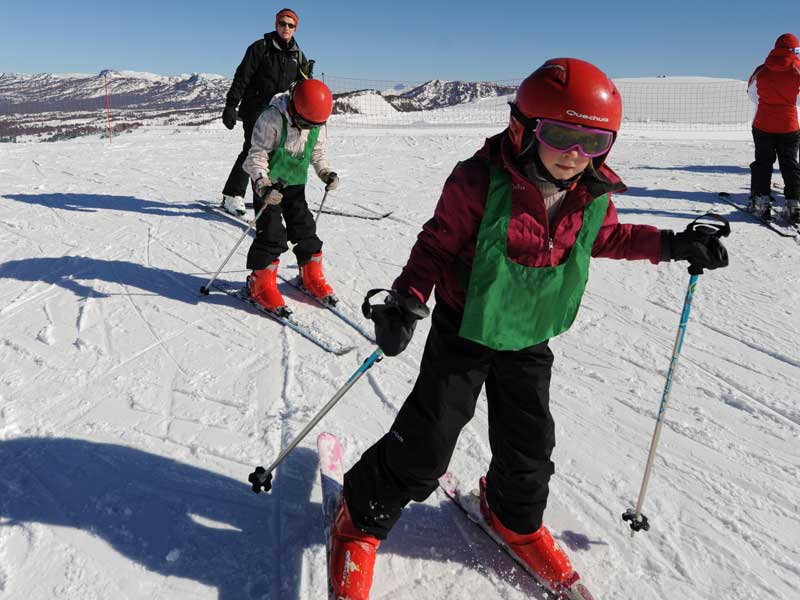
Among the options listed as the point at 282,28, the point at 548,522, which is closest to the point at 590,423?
the point at 548,522

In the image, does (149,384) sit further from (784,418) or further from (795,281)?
(795,281)

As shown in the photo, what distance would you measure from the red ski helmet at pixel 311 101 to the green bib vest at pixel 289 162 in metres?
0.21

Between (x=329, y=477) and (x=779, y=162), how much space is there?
7.40 metres

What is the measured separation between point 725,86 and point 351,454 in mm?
36278

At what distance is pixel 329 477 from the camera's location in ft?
7.99

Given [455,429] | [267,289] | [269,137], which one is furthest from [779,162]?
[455,429]

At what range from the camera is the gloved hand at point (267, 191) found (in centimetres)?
391

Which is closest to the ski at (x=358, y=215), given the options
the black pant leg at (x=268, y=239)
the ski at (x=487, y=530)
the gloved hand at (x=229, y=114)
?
the gloved hand at (x=229, y=114)

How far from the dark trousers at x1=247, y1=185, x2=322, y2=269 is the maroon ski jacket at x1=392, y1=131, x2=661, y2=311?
2612 millimetres

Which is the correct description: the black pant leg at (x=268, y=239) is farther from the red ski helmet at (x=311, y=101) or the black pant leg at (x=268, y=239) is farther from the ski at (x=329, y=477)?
the ski at (x=329, y=477)

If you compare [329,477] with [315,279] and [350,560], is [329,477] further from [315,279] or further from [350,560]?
[315,279]

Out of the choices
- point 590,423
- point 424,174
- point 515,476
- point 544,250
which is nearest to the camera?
point 544,250

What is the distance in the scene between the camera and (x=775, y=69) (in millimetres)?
6738

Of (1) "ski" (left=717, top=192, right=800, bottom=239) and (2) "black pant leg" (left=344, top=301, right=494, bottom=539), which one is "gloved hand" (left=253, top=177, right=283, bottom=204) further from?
(1) "ski" (left=717, top=192, right=800, bottom=239)
